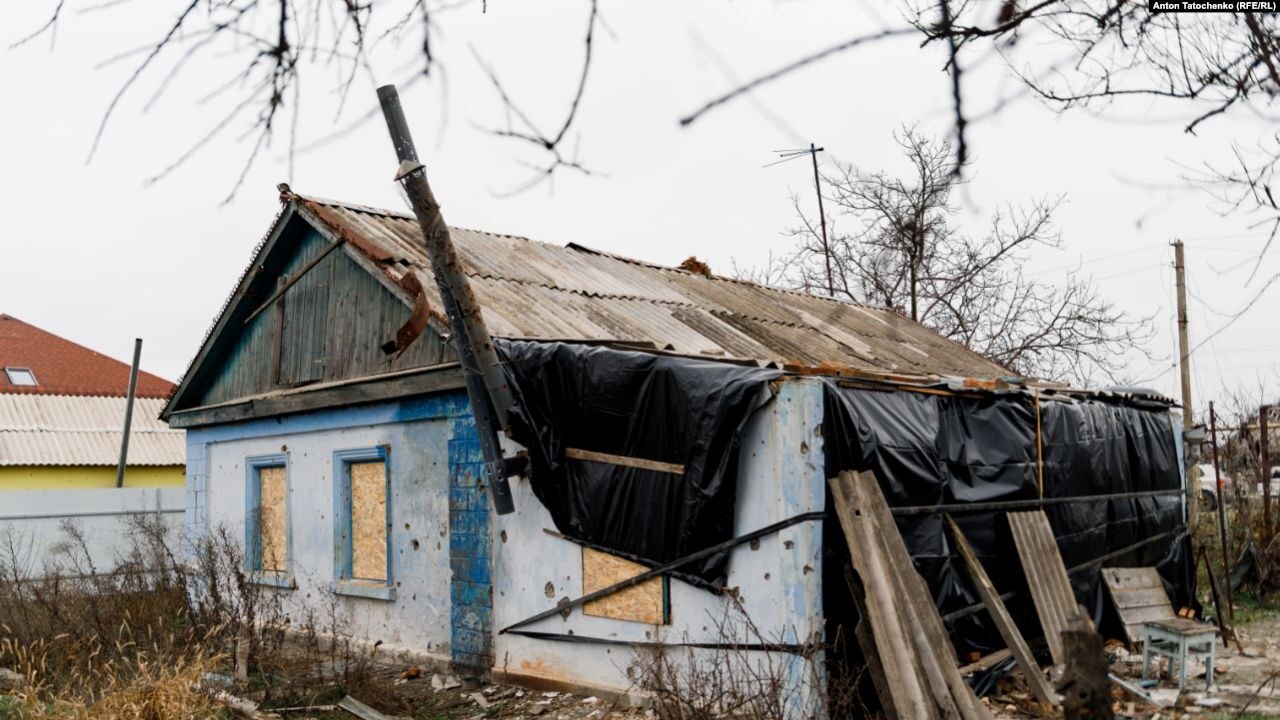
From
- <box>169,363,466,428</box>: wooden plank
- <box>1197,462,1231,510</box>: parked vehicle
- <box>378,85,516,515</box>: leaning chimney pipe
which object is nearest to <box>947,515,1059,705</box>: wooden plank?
<box>378,85,516,515</box>: leaning chimney pipe

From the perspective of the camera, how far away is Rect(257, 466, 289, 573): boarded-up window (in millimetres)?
11766

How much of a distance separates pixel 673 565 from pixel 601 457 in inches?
42.0

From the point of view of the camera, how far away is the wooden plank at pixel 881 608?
6508mm

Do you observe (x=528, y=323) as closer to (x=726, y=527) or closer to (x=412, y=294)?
(x=412, y=294)

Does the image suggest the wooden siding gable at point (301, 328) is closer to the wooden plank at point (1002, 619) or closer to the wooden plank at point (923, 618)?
the wooden plank at point (923, 618)

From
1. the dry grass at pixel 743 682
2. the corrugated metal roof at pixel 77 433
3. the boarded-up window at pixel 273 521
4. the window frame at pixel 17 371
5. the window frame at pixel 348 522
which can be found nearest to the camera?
the dry grass at pixel 743 682

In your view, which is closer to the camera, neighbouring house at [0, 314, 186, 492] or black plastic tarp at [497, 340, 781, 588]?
black plastic tarp at [497, 340, 781, 588]

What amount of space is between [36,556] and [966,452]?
16330 millimetres

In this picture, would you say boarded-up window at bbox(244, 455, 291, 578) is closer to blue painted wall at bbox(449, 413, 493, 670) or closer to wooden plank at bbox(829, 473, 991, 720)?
blue painted wall at bbox(449, 413, 493, 670)

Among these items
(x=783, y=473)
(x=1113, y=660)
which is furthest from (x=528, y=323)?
(x=1113, y=660)

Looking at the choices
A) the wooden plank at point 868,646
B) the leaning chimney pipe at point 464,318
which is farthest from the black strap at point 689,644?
the leaning chimney pipe at point 464,318

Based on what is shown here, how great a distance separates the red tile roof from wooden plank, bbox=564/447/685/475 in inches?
976

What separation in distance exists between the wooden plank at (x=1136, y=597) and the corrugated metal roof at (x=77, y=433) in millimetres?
21572

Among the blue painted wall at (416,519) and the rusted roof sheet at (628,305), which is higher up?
the rusted roof sheet at (628,305)
